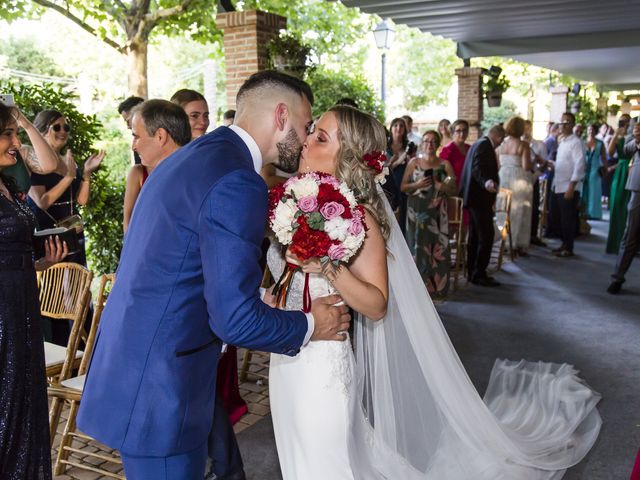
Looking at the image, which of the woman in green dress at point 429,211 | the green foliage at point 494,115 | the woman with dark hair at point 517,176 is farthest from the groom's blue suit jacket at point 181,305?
the green foliage at point 494,115

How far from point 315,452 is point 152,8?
39.3ft

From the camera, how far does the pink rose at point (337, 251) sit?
7.96ft

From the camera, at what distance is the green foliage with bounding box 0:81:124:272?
6035 millimetres

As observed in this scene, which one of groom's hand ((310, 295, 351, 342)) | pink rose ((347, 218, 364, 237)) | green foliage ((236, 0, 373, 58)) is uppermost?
green foliage ((236, 0, 373, 58))

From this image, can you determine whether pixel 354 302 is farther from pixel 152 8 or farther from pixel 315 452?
pixel 152 8

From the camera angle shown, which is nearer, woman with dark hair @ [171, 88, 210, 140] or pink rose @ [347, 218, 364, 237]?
pink rose @ [347, 218, 364, 237]

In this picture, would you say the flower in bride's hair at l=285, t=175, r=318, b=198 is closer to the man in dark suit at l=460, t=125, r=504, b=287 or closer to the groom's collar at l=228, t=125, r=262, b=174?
the groom's collar at l=228, t=125, r=262, b=174

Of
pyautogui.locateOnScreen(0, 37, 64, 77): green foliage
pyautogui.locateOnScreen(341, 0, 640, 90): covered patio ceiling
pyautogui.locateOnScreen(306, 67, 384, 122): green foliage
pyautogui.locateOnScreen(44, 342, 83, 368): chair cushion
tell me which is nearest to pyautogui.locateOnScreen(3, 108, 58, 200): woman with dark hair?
pyautogui.locateOnScreen(44, 342, 83, 368): chair cushion

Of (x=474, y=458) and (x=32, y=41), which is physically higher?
(x=32, y=41)

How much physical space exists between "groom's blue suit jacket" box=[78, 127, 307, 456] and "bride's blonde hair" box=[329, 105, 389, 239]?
2.67 ft

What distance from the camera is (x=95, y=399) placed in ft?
6.79

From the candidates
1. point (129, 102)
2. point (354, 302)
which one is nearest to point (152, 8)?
point (129, 102)

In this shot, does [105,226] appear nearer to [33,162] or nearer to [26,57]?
[33,162]

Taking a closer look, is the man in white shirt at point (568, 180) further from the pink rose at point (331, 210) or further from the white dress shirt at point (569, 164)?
the pink rose at point (331, 210)
